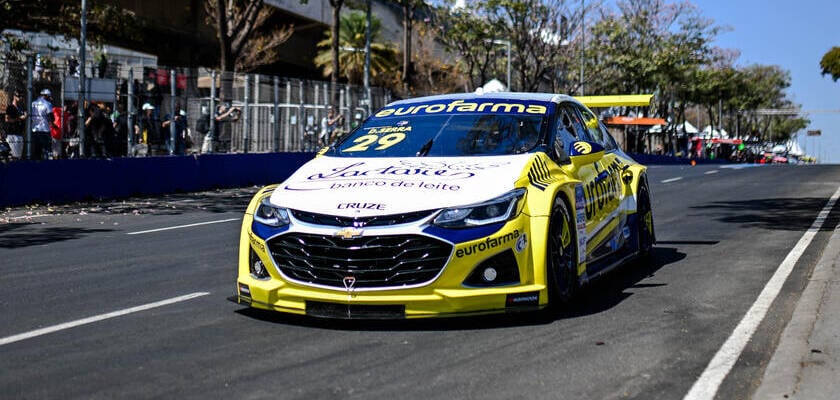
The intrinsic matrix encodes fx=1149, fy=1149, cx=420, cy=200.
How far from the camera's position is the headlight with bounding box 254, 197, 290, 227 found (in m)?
6.95

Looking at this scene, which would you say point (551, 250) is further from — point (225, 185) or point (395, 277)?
point (225, 185)

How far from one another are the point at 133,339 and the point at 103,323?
2.10ft

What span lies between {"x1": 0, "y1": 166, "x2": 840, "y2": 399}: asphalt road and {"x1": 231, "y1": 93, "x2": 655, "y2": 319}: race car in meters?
0.21

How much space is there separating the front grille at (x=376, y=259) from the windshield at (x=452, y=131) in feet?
4.82

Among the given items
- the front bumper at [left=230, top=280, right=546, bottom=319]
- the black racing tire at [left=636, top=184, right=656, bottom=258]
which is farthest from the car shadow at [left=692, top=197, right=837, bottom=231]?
the front bumper at [left=230, top=280, right=546, bottom=319]

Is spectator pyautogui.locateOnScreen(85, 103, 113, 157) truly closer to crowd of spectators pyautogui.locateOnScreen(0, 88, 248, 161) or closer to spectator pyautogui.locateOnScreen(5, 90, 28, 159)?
crowd of spectators pyautogui.locateOnScreen(0, 88, 248, 161)

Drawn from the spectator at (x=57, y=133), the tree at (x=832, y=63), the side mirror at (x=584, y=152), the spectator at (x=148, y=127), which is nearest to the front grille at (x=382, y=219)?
the side mirror at (x=584, y=152)

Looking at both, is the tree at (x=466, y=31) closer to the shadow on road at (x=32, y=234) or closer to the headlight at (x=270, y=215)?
the shadow on road at (x=32, y=234)

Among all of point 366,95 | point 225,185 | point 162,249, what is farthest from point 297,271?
point 366,95

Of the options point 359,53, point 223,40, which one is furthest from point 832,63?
point 223,40

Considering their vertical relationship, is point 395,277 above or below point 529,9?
below

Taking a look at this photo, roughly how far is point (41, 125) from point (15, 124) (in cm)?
57

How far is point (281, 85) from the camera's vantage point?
28219mm

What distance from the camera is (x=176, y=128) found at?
23922 millimetres
